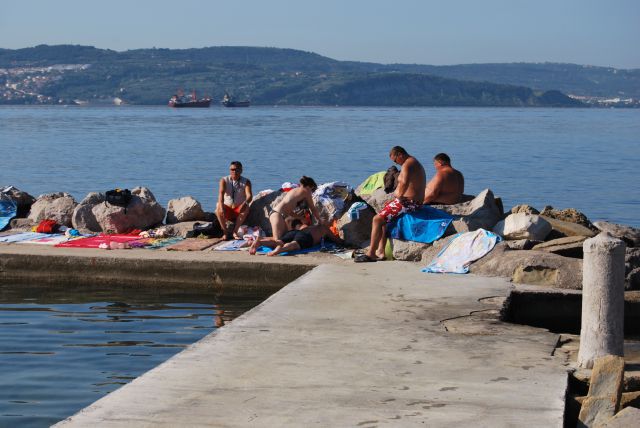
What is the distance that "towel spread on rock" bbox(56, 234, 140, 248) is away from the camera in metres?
14.7

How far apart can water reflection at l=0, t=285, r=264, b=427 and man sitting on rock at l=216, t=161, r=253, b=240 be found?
6.24ft

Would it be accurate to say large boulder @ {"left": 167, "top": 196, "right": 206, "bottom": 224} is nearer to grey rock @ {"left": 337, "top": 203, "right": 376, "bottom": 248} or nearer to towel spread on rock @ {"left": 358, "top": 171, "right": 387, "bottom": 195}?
towel spread on rock @ {"left": 358, "top": 171, "right": 387, "bottom": 195}

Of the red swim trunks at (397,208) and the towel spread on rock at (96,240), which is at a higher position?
the red swim trunks at (397,208)

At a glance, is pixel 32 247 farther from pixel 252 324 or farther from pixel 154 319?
pixel 252 324

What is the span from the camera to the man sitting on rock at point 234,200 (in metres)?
15.0

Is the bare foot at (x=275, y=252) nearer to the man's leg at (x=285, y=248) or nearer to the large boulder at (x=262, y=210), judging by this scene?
the man's leg at (x=285, y=248)

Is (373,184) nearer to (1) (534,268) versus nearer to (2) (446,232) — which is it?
(2) (446,232)

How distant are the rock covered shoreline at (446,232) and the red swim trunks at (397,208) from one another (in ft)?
1.18

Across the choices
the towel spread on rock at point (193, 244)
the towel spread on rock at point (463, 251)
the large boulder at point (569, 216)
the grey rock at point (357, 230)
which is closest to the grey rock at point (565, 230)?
the large boulder at point (569, 216)

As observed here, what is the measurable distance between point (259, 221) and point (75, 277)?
9.04 ft

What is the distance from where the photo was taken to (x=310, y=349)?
8.23 m

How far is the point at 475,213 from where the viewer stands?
14.0 meters

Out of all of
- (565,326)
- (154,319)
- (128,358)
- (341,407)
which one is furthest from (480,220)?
(341,407)

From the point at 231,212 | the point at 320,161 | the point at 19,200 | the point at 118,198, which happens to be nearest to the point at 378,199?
the point at 231,212
